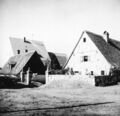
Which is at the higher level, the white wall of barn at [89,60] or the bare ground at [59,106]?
the white wall of barn at [89,60]

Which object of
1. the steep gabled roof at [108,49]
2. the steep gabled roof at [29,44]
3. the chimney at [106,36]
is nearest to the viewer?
the steep gabled roof at [108,49]

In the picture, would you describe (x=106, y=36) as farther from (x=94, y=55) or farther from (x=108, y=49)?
(x=94, y=55)

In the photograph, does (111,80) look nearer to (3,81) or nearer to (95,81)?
(95,81)

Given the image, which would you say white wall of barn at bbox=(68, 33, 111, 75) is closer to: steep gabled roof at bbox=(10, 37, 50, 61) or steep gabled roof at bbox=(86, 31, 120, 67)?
steep gabled roof at bbox=(86, 31, 120, 67)

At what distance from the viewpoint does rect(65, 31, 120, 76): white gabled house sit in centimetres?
2673

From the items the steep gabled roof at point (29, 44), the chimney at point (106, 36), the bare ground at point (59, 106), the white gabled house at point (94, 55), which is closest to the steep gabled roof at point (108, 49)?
the white gabled house at point (94, 55)

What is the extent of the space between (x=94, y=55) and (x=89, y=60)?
54.8 inches

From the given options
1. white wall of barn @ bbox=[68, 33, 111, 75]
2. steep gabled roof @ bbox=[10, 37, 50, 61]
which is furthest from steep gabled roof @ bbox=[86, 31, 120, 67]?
steep gabled roof @ bbox=[10, 37, 50, 61]

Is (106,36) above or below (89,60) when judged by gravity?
above

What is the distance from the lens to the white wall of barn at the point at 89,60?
26734 mm

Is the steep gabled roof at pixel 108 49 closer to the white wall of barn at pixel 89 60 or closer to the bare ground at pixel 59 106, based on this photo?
the white wall of barn at pixel 89 60

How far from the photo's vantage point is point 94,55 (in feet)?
91.4

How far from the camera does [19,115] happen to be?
7.46 metres

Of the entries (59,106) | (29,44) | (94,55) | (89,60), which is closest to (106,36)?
(94,55)
